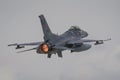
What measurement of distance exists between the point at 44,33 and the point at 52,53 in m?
7.33

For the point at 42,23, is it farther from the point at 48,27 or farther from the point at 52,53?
the point at 52,53

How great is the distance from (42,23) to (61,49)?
1238 cm

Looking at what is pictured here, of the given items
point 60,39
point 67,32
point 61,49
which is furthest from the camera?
point 67,32

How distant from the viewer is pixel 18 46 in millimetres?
109750

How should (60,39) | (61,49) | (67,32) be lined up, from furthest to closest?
(67,32) < (60,39) < (61,49)

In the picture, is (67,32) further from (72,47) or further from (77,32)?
(72,47)

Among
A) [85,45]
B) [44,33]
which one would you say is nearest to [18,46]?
[44,33]

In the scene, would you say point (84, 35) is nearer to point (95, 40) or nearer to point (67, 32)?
point (67, 32)

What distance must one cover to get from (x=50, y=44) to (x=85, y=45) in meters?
7.60

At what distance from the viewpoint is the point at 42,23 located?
375 feet

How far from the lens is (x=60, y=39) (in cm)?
11231

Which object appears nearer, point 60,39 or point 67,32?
point 60,39

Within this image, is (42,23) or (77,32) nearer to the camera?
(42,23)

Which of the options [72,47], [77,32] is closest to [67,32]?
[77,32]
